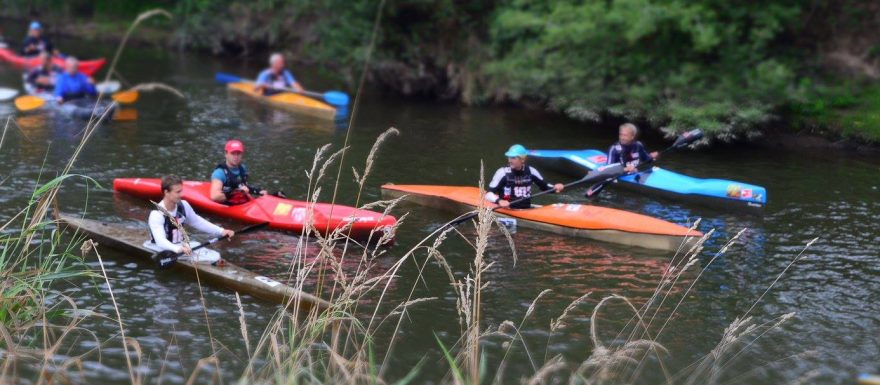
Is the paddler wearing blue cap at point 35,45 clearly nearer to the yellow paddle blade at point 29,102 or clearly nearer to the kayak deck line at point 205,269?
the yellow paddle blade at point 29,102

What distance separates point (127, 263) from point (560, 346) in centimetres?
439

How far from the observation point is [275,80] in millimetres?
18797

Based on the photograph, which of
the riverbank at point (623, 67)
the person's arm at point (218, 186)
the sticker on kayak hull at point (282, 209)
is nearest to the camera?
the sticker on kayak hull at point (282, 209)

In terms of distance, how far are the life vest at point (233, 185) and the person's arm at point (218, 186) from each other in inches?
1.7

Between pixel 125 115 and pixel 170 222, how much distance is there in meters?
8.64

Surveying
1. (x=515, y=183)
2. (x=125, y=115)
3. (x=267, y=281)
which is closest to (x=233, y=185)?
(x=267, y=281)

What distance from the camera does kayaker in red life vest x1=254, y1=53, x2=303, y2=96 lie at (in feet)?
60.7

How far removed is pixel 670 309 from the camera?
8453mm

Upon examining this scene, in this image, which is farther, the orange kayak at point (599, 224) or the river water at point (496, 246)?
the orange kayak at point (599, 224)

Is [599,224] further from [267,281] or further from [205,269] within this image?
[205,269]

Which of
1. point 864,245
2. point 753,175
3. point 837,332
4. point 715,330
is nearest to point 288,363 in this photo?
point 715,330

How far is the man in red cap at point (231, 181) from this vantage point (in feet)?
35.4

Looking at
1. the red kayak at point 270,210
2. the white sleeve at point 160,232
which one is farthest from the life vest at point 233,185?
the white sleeve at point 160,232

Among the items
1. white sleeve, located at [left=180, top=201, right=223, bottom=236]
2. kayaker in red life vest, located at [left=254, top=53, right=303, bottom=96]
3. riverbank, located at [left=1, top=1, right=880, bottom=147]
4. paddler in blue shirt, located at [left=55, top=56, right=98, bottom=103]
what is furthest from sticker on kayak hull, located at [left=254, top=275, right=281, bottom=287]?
kayaker in red life vest, located at [left=254, top=53, right=303, bottom=96]
